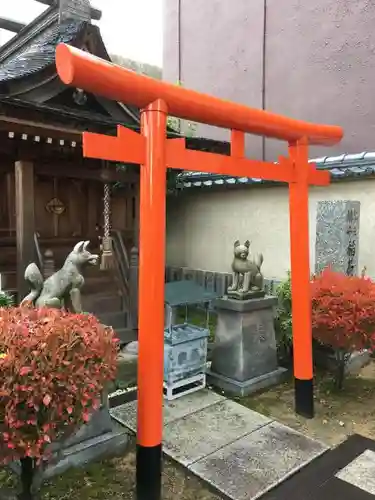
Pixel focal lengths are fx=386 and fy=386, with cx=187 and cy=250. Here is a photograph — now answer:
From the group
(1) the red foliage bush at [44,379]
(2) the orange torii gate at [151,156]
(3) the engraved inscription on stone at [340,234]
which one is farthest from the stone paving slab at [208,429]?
(3) the engraved inscription on stone at [340,234]

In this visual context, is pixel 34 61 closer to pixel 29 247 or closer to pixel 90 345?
pixel 29 247

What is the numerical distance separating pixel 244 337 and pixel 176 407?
1.39 meters

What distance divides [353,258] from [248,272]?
2681 mm

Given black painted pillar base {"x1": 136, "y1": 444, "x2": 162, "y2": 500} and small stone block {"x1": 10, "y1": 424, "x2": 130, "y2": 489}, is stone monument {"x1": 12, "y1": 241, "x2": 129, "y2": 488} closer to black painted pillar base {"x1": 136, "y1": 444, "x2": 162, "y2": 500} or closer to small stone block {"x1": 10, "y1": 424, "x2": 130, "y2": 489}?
small stone block {"x1": 10, "y1": 424, "x2": 130, "y2": 489}

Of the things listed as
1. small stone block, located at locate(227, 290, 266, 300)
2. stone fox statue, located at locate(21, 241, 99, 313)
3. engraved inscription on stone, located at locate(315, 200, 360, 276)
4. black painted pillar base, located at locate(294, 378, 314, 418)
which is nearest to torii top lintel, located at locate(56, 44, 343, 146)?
stone fox statue, located at locate(21, 241, 99, 313)

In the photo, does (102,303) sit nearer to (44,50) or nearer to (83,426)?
(83,426)

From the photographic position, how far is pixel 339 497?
136 inches

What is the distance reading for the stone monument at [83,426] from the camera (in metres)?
3.74

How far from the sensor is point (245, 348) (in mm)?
5695

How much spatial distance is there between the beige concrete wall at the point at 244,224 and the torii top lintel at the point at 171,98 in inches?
152

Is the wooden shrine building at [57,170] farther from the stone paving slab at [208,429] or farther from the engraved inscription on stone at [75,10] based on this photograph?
the stone paving slab at [208,429]

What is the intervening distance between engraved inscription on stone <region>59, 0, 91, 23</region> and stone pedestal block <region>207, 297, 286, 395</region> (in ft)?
23.6

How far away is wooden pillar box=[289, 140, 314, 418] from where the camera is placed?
4910 mm

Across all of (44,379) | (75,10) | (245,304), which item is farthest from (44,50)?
(44,379)
